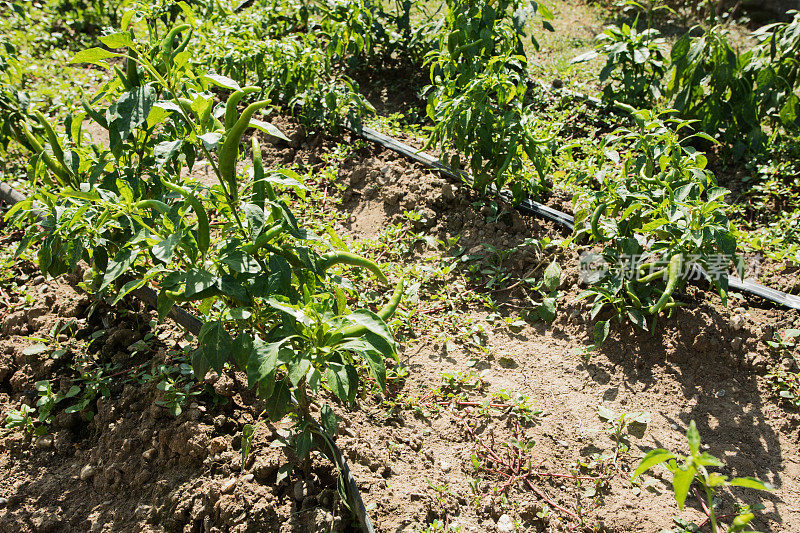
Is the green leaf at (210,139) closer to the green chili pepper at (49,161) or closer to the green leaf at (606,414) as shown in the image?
the green chili pepper at (49,161)

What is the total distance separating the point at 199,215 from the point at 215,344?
1.41 ft

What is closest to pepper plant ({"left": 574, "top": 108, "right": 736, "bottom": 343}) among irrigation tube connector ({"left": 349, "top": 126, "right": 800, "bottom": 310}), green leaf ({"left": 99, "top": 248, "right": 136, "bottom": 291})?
irrigation tube connector ({"left": 349, "top": 126, "right": 800, "bottom": 310})

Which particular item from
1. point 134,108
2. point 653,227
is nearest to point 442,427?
point 653,227

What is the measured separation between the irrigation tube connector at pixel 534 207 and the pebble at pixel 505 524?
4.70 feet

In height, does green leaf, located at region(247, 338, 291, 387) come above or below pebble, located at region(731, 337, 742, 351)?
above

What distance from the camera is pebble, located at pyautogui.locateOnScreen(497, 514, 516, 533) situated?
2.45 metres

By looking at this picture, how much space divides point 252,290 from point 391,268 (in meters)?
1.58

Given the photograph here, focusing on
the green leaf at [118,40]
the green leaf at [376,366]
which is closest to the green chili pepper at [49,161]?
the green leaf at [118,40]

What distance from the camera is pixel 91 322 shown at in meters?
3.21

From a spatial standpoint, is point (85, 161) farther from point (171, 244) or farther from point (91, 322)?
point (171, 244)

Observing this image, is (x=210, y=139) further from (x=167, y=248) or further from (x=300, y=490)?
(x=300, y=490)

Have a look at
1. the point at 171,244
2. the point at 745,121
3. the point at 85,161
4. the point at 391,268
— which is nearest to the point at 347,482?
the point at 171,244

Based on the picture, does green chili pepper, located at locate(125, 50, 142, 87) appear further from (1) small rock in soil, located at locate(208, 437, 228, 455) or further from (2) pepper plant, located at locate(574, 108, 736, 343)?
(2) pepper plant, located at locate(574, 108, 736, 343)

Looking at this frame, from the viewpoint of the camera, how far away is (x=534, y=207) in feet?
12.6
